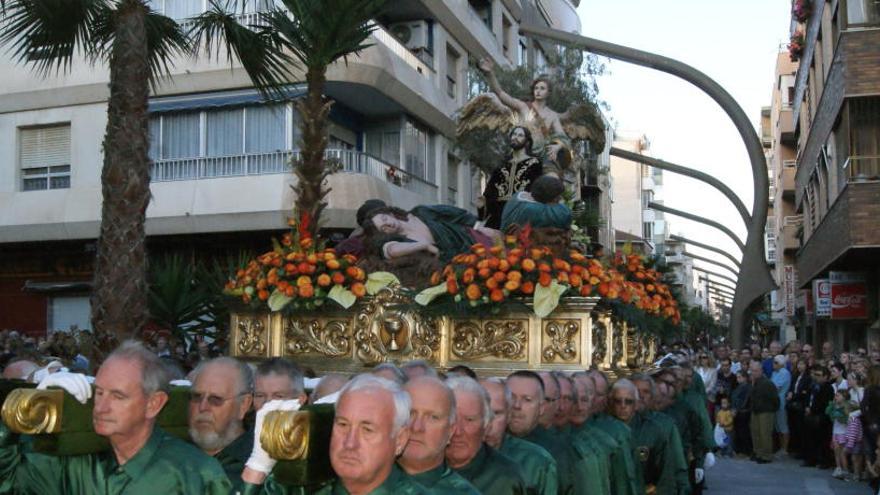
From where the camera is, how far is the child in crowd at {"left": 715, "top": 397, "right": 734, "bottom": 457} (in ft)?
64.5

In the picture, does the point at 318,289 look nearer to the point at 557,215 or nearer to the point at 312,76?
the point at 557,215

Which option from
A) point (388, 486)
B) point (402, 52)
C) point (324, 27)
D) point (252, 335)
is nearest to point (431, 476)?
point (388, 486)

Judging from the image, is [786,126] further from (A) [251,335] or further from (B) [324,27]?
(A) [251,335]

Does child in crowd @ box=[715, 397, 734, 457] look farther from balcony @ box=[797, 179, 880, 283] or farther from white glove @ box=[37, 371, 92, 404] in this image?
white glove @ box=[37, 371, 92, 404]

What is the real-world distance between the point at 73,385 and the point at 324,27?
813 centimetres

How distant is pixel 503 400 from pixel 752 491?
35.4 ft

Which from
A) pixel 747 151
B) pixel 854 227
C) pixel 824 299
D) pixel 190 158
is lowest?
pixel 824 299

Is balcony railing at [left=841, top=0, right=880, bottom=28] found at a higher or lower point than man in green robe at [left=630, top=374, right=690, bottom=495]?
higher

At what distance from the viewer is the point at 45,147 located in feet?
80.0

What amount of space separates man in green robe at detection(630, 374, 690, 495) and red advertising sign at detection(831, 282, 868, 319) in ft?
51.2

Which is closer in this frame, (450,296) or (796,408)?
(450,296)

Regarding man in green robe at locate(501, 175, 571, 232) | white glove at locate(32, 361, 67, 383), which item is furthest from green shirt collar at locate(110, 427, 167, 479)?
man in green robe at locate(501, 175, 571, 232)

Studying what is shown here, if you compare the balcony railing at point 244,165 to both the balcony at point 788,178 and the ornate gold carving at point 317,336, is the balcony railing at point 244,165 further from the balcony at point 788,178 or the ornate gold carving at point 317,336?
the balcony at point 788,178

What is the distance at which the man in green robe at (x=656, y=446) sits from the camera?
30.1 feet
